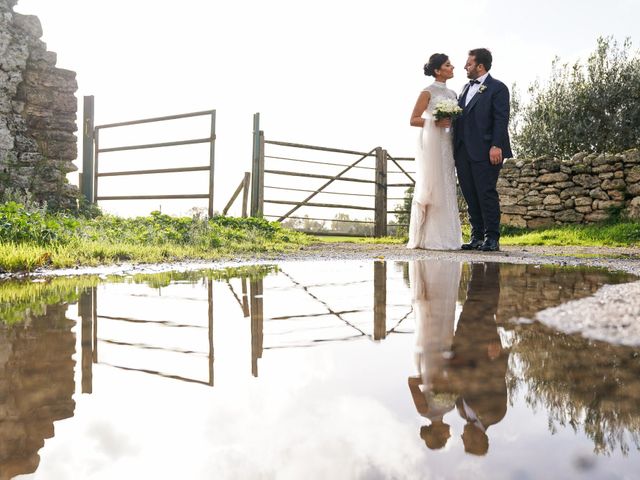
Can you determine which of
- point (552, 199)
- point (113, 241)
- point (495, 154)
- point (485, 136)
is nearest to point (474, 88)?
point (485, 136)

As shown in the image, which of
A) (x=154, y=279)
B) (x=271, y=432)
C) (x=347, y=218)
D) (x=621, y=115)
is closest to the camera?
(x=271, y=432)

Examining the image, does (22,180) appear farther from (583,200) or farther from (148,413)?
(583,200)

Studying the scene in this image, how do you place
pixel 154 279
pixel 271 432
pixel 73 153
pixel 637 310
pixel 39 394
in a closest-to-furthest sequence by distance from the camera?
pixel 271 432
pixel 39 394
pixel 637 310
pixel 154 279
pixel 73 153

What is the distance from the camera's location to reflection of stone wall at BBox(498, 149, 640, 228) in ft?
32.2

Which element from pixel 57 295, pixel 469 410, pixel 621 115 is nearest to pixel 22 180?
pixel 57 295

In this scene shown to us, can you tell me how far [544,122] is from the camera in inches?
520

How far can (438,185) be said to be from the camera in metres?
6.04

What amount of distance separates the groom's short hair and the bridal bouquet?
0.50 metres

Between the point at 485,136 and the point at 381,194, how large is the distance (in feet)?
17.5

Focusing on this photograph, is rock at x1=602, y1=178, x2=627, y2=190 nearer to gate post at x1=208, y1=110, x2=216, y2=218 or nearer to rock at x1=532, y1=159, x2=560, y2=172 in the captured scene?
rock at x1=532, y1=159, x2=560, y2=172

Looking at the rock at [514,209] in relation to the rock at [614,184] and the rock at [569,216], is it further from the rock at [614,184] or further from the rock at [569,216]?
the rock at [614,184]

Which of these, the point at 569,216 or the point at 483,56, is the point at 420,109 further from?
the point at 569,216

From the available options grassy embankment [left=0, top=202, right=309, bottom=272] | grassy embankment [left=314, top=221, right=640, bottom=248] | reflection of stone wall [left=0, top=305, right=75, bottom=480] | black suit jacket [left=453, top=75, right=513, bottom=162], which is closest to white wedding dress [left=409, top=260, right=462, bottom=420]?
reflection of stone wall [left=0, top=305, right=75, bottom=480]

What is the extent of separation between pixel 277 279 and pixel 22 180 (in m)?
6.07
